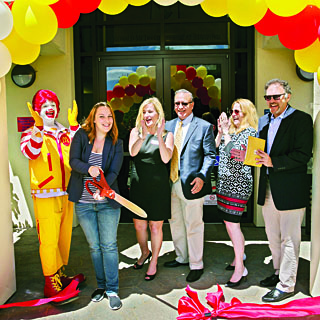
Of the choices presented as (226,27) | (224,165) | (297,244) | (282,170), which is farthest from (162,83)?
(297,244)

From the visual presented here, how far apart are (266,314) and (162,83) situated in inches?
149

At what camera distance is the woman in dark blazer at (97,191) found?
10.4ft

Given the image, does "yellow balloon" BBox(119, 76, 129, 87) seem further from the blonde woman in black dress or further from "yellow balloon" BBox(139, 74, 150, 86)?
the blonde woman in black dress

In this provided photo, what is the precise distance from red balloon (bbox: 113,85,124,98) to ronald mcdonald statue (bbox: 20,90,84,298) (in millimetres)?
2398

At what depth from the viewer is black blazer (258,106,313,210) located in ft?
10.5

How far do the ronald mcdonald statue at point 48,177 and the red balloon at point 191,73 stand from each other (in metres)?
2.70

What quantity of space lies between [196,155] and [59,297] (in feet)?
6.01

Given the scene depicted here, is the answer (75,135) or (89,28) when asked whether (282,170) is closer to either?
(75,135)

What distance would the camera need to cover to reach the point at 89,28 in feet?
18.7

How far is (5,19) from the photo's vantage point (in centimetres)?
275

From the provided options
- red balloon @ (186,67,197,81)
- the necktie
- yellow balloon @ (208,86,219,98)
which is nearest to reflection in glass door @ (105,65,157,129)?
red balloon @ (186,67,197,81)

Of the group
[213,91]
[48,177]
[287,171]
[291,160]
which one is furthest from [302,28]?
[213,91]

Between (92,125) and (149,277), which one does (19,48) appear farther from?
(149,277)

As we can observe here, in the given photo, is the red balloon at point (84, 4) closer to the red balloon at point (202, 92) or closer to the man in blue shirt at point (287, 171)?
the man in blue shirt at point (287, 171)
